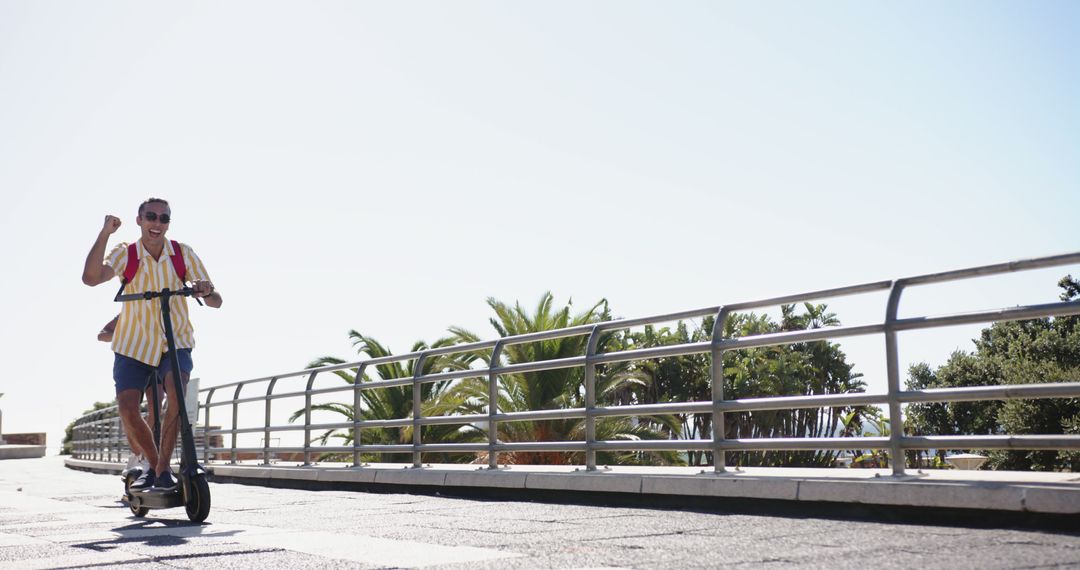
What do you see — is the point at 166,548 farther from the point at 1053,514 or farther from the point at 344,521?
the point at 1053,514

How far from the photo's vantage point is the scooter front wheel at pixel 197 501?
6523 mm

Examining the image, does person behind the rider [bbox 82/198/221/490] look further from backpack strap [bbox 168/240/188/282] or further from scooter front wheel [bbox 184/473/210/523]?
scooter front wheel [bbox 184/473/210/523]

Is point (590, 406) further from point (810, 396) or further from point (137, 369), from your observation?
point (137, 369)

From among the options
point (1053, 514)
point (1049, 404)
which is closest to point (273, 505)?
point (1053, 514)

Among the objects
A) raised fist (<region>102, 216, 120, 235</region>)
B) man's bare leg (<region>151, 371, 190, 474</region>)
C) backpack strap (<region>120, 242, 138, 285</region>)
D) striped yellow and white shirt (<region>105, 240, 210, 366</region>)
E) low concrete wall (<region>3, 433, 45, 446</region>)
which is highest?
raised fist (<region>102, 216, 120, 235</region>)

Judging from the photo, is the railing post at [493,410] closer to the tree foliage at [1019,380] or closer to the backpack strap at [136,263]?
the backpack strap at [136,263]

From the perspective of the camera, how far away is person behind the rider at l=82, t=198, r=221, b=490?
6.77 meters

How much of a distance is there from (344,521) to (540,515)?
3.94 feet

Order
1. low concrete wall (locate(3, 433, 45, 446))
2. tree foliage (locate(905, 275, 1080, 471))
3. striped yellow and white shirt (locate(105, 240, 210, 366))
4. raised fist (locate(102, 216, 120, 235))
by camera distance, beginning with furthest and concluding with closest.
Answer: low concrete wall (locate(3, 433, 45, 446)) < tree foliage (locate(905, 275, 1080, 471)) < striped yellow and white shirt (locate(105, 240, 210, 366)) < raised fist (locate(102, 216, 120, 235))

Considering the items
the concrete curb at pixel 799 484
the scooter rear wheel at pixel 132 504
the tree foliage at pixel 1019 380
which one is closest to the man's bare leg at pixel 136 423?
the scooter rear wheel at pixel 132 504

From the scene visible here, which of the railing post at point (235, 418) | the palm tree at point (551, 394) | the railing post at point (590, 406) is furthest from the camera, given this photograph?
the palm tree at point (551, 394)

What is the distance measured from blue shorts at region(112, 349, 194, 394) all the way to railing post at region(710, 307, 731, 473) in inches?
135

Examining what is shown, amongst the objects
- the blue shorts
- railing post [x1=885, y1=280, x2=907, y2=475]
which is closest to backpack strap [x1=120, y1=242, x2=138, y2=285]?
the blue shorts

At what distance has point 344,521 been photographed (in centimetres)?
652
